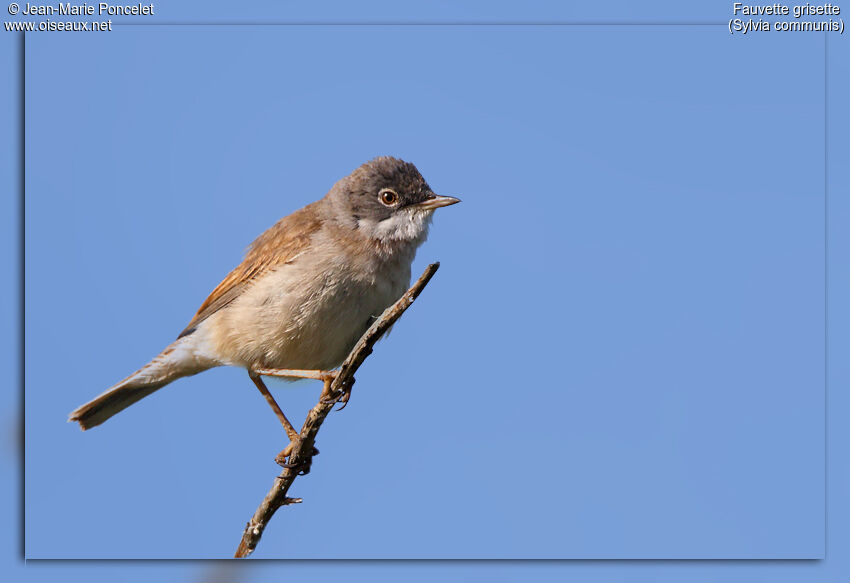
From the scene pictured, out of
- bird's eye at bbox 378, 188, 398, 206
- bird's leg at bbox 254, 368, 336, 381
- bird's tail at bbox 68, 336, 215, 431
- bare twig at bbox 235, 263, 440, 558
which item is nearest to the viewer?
bare twig at bbox 235, 263, 440, 558

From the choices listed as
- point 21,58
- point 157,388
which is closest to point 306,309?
point 157,388

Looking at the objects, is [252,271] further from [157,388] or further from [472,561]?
[472,561]

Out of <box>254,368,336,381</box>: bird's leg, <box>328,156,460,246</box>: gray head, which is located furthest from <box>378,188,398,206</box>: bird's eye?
<box>254,368,336,381</box>: bird's leg

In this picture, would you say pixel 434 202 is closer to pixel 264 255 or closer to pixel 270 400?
pixel 264 255

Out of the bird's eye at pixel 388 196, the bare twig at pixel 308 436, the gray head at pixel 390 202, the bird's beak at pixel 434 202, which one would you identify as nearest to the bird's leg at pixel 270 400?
the bare twig at pixel 308 436

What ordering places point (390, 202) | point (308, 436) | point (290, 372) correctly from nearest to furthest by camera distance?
point (308, 436) → point (290, 372) → point (390, 202)

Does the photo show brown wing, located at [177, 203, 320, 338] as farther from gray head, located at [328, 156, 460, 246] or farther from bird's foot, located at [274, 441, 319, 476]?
bird's foot, located at [274, 441, 319, 476]

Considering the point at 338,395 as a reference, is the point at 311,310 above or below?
above

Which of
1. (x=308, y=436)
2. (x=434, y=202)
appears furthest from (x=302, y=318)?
(x=434, y=202)
